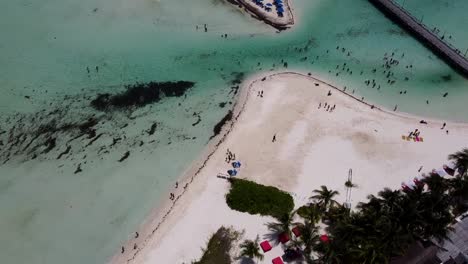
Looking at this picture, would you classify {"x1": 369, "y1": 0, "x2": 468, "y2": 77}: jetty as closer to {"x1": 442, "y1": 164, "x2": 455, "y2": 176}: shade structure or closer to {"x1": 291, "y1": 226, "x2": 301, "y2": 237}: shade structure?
{"x1": 442, "y1": 164, "x2": 455, "y2": 176}: shade structure

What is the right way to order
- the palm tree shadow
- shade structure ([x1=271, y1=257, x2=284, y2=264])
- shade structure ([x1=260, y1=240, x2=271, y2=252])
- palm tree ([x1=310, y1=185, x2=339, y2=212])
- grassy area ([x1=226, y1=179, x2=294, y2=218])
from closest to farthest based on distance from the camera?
shade structure ([x1=271, y1=257, x2=284, y2=264])
the palm tree shadow
shade structure ([x1=260, y1=240, x2=271, y2=252])
palm tree ([x1=310, y1=185, x2=339, y2=212])
grassy area ([x1=226, y1=179, x2=294, y2=218])

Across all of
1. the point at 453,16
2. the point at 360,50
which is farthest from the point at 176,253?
the point at 453,16

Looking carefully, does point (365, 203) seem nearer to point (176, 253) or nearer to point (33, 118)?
point (176, 253)

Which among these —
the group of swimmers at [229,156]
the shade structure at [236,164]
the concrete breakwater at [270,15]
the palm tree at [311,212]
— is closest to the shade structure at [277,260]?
the palm tree at [311,212]

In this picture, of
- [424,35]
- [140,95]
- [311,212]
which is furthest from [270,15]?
[311,212]

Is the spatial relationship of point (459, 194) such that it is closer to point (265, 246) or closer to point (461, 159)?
point (461, 159)

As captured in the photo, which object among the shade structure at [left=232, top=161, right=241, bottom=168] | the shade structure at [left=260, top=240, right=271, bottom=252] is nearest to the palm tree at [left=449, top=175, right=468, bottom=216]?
the shade structure at [left=260, top=240, right=271, bottom=252]
